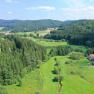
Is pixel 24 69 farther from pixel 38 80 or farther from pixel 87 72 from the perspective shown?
pixel 87 72

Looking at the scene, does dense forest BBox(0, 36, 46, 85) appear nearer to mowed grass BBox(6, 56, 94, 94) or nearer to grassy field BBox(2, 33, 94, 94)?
grassy field BBox(2, 33, 94, 94)

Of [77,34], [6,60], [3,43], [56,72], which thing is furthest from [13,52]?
[77,34]

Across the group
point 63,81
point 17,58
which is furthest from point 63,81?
point 17,58

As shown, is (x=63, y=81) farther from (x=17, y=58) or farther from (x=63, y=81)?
(x=17, y=58)

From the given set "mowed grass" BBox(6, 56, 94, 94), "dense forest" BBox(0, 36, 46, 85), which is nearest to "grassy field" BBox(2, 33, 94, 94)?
"mowed grass" BBox(6, 56, 94, 94)

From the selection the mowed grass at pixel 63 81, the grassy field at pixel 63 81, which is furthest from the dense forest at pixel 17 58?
the mowed grass at pixel 63 81
